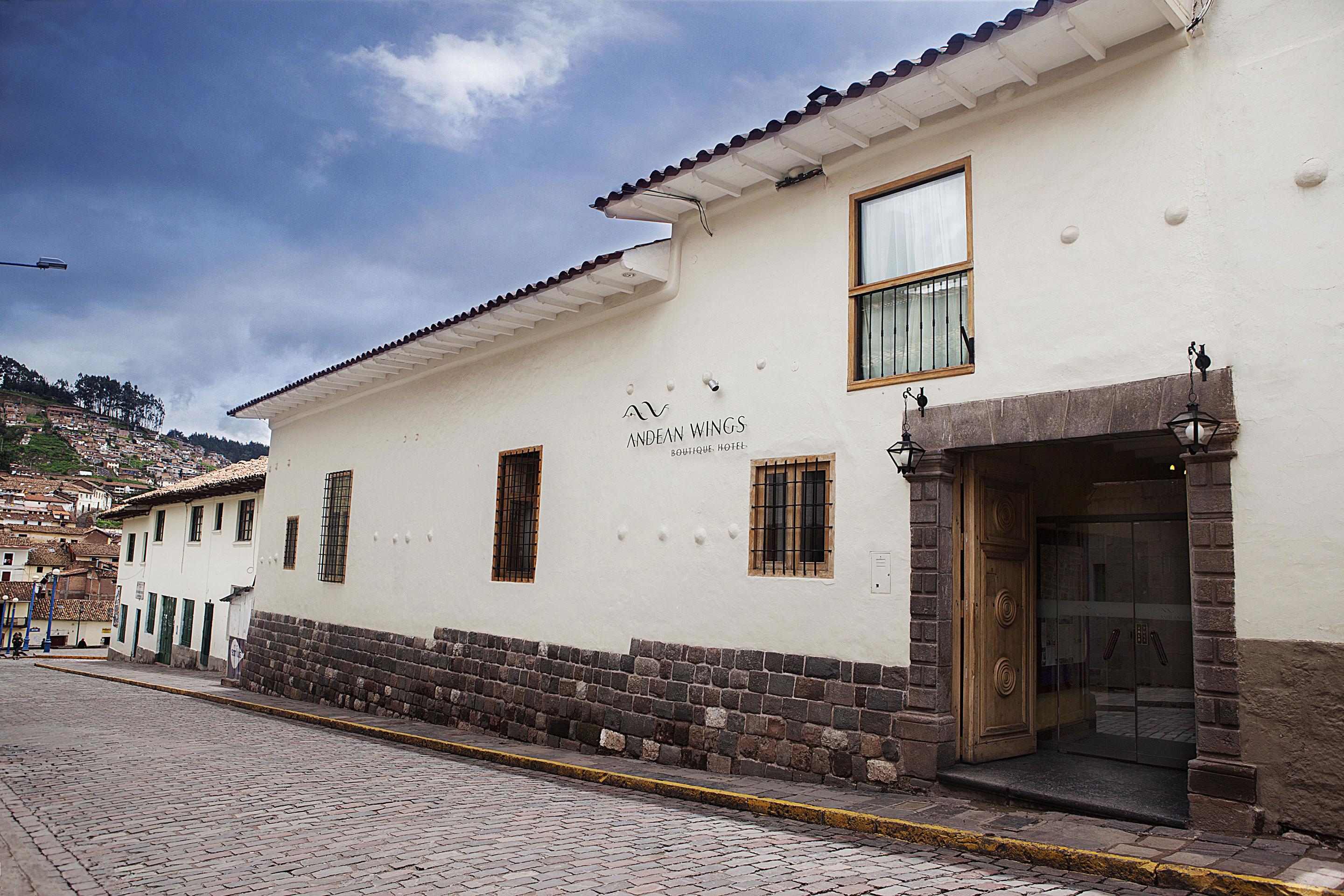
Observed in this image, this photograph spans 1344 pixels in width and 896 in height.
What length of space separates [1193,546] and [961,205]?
2.98 meters

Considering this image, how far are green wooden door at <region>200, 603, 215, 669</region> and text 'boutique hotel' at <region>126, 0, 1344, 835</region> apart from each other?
49.4 ft

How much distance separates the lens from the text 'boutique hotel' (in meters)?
5.29

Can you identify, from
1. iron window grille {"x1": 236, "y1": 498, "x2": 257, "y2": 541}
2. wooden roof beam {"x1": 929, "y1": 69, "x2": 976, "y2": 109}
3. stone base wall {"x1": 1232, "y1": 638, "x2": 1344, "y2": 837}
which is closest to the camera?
stone base wall {"x1": 1232, "y1": 638, "x2": 1344, "y2": 837}

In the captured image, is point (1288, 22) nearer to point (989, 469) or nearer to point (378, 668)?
point (989, 469)

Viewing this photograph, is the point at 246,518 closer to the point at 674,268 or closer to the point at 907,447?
the point at 674,268

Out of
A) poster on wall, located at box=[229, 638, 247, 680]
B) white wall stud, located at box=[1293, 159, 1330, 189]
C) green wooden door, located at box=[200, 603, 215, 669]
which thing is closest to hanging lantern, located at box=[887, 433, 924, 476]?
white wall stud, located at box=[1293, 159, 1330, 189]

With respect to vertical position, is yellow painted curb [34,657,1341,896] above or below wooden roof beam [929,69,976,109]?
below

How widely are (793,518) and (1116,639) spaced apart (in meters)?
2.80

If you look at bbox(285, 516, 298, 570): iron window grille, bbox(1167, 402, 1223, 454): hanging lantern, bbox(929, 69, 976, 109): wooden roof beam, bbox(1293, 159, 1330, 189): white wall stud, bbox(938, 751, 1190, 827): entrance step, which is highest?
bbox(929, 69, 976, 109): wooden roof beam

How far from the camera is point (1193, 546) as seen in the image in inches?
215

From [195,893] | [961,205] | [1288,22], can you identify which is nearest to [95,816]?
[195,893]

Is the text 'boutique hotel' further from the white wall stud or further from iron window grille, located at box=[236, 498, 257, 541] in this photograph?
iron window grille, located at box=[236, 498, 257, 541]

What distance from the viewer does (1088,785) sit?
20.6 ft

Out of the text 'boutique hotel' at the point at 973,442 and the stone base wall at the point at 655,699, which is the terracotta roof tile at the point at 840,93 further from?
the stone base wall at the point at 655,699
